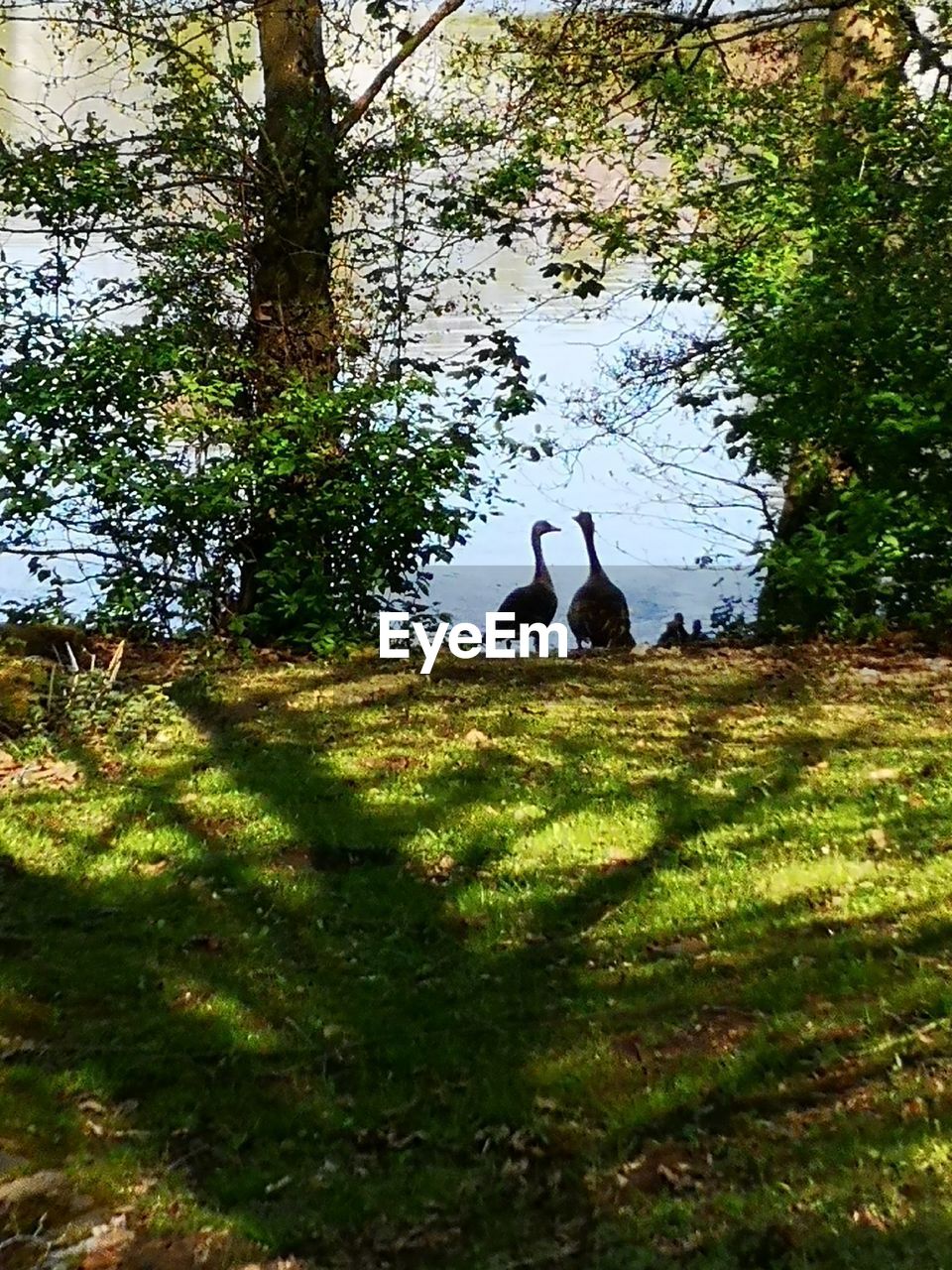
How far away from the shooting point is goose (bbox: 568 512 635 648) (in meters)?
11.2

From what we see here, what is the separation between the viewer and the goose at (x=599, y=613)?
36.8 ft

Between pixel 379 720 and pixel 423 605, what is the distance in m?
2.31

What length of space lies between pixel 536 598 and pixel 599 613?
61 cm

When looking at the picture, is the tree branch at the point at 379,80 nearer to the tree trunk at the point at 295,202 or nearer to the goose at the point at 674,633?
the tree trunk at the point at 295,202

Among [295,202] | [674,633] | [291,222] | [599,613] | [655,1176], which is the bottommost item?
[655,1176]

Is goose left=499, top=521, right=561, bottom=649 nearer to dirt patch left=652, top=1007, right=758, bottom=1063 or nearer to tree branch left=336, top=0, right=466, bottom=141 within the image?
tree branch left=336, top=0, right=466, bottom=141

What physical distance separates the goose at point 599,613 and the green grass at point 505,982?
3.61m

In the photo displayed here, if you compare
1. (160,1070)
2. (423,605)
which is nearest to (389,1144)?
(160,1070)

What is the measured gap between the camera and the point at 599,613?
Answer: 11211mm

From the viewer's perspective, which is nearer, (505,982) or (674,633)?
(505,982)

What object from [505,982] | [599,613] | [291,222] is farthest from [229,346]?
[505,982]

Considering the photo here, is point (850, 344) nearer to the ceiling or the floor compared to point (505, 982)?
nearer to the ceiling

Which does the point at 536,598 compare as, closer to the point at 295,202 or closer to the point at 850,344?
the point at 850,344

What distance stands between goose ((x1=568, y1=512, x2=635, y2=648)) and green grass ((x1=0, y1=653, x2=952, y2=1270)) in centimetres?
361
